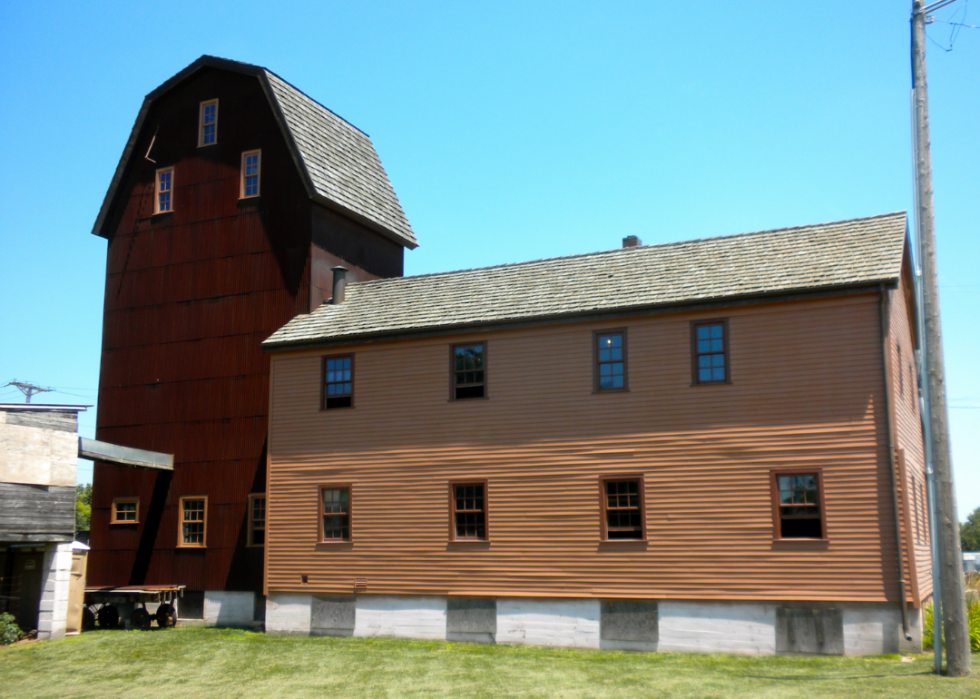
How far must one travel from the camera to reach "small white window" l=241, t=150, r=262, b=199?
2928cm

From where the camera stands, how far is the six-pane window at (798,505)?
19156mm

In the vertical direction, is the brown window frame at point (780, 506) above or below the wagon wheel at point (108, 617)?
above

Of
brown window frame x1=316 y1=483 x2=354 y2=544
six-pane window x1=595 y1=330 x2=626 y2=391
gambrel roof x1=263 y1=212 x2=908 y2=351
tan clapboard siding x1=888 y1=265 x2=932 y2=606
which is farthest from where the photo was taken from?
brown window frame x1=316 y1=483 x2=354 y2=544

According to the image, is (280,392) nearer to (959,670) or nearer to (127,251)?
(127,251)

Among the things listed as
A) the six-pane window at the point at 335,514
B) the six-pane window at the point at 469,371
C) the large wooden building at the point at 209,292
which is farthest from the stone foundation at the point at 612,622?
the six-pane window at the point at 469,371

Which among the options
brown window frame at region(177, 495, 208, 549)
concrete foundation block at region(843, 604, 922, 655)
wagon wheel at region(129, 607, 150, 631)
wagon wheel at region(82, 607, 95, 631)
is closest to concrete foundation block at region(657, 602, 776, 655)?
concrete foundation block at region(843, 604, 922, 655)

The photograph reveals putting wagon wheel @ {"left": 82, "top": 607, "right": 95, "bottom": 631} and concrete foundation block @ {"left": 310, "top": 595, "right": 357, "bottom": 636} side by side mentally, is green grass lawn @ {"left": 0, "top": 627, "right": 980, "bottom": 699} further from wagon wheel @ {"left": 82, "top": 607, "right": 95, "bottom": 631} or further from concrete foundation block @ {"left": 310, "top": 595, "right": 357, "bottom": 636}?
wagon wheel @ {"left": 82, "top": 607, "right": 95, "bottom": 631}

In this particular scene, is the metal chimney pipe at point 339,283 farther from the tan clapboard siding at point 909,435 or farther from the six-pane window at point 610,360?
the tan clapboard siding at point 909,435

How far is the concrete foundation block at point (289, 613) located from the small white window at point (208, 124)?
15.0m

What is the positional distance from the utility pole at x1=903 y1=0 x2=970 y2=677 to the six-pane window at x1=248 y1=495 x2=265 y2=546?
17841 mm

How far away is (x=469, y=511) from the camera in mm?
22625

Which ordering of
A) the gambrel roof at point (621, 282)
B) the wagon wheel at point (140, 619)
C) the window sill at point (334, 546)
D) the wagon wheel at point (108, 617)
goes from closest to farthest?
1. the gambrel roof at point (621, 282)
2. the window sill at point (334, 546)
3. the wagon wheel at point (140, 619)
4. the wagon wheel at point (108, 617)

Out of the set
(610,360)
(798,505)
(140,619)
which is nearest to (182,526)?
(140,619)

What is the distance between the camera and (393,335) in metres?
24.2
